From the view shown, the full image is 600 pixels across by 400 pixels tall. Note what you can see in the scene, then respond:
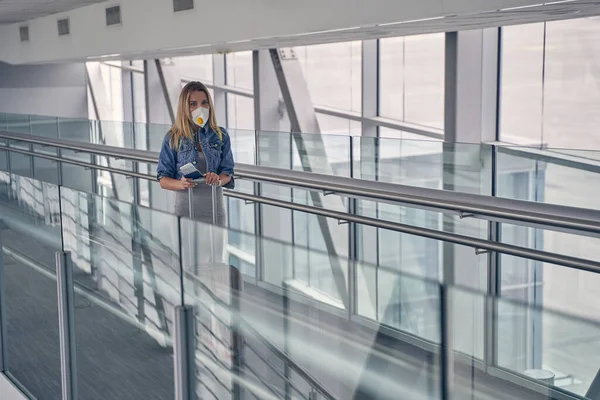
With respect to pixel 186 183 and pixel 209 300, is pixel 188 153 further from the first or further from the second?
pixel 209 300

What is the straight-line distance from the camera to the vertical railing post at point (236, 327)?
2375 mm

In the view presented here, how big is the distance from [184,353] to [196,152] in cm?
199

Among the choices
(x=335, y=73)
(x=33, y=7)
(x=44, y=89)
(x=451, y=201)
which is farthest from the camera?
(x=44, y=89)

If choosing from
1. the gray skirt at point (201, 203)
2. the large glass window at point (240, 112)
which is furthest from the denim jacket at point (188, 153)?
the large glass window at point (240, 112)

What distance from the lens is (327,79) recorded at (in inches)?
771

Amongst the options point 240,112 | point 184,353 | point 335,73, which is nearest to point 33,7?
point 335,73

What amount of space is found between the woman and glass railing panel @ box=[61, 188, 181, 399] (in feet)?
4.04

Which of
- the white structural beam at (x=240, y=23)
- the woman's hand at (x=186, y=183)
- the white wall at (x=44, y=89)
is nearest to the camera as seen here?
the woman's hand at (x=186, y=183)

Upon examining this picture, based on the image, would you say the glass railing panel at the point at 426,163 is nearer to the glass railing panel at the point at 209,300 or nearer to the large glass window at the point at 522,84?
the glass railing panel at the point at 209,300

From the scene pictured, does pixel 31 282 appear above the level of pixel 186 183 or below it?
below

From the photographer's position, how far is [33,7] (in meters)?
14.8

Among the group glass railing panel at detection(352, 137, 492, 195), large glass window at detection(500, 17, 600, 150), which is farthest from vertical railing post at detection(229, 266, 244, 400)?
large glass window at detection(500, 17, 600, 150)

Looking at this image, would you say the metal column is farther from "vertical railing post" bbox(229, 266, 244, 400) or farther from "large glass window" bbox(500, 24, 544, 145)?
"large glass window" bbox(500, 24, 544, 145)

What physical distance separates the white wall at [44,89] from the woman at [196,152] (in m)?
21.7
